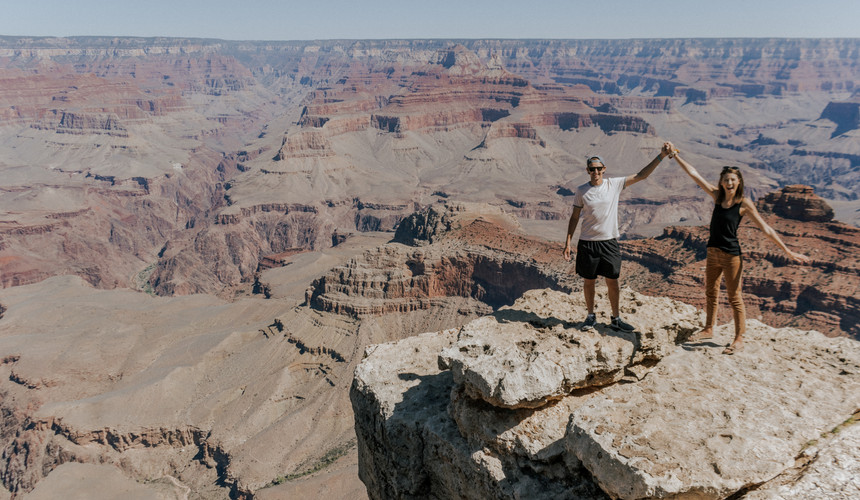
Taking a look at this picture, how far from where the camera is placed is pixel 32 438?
49.1 m

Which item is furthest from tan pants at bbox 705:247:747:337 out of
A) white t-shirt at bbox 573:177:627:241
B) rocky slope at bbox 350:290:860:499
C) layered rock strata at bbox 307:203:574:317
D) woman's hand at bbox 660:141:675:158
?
layered rock strata at bbox 307:203:574:317

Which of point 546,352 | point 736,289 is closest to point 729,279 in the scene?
point 736,289

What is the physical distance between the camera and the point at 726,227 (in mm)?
10852

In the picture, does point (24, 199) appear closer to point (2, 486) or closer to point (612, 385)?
point (2, 486)

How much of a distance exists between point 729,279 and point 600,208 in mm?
3389

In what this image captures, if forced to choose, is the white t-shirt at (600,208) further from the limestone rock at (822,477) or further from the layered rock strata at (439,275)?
the layered rock strata at (439,275)

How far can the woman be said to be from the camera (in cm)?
1056

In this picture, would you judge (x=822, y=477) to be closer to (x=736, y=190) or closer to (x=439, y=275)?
(x=736, y=190)

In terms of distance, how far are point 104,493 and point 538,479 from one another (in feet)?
142

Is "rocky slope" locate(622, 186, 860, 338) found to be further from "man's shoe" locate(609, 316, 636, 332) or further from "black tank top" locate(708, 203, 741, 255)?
"man's shoe" locate(609, 316, 636, 332)

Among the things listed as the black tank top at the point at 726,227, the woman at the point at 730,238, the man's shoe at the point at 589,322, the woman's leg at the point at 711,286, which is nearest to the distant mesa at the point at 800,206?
the woman at the point at 730,238

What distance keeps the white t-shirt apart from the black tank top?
6.95 ft

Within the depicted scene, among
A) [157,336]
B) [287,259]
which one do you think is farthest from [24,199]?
[157,336]

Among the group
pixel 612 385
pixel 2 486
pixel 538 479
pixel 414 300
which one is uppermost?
pixel 612 385
